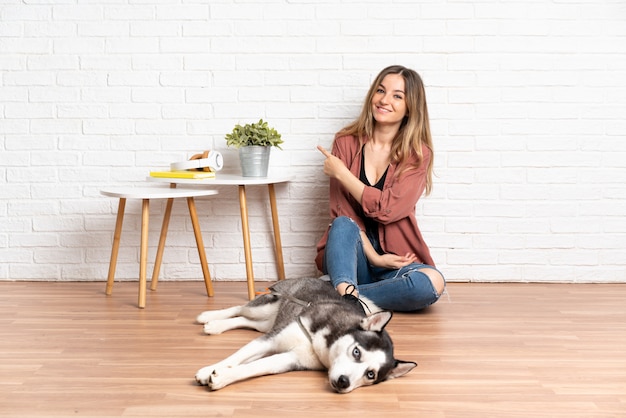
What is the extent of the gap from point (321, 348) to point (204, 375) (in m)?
0.35

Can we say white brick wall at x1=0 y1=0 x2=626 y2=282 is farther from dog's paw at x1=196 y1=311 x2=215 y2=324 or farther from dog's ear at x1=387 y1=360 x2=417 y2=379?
dog's ear at x1=387 y1=360 x2=417 y2=379

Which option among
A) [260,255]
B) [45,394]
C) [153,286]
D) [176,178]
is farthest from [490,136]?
[45,394]

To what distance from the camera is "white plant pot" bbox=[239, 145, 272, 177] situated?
129 inches

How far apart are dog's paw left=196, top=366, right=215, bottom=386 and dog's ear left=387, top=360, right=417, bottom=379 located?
1.68ft

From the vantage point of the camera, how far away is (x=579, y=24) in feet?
11.6

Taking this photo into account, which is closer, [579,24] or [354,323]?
[354,323]

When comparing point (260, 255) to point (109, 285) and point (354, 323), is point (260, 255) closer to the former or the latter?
point (109, 285)

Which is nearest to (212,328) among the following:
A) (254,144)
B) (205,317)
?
(205,317)

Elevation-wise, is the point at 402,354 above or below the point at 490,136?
below

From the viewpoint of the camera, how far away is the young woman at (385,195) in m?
2.94

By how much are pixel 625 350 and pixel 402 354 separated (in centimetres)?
78

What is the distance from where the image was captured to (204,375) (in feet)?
6.54

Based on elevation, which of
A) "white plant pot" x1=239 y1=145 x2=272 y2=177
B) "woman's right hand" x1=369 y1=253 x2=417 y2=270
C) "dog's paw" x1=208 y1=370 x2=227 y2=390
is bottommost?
"dog's paw" x1=208 y1=370 x2=227 y2=390

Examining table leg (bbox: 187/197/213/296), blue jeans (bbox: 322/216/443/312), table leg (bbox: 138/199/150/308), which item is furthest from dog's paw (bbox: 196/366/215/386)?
table leg (bbox: 187/197/213/296)
